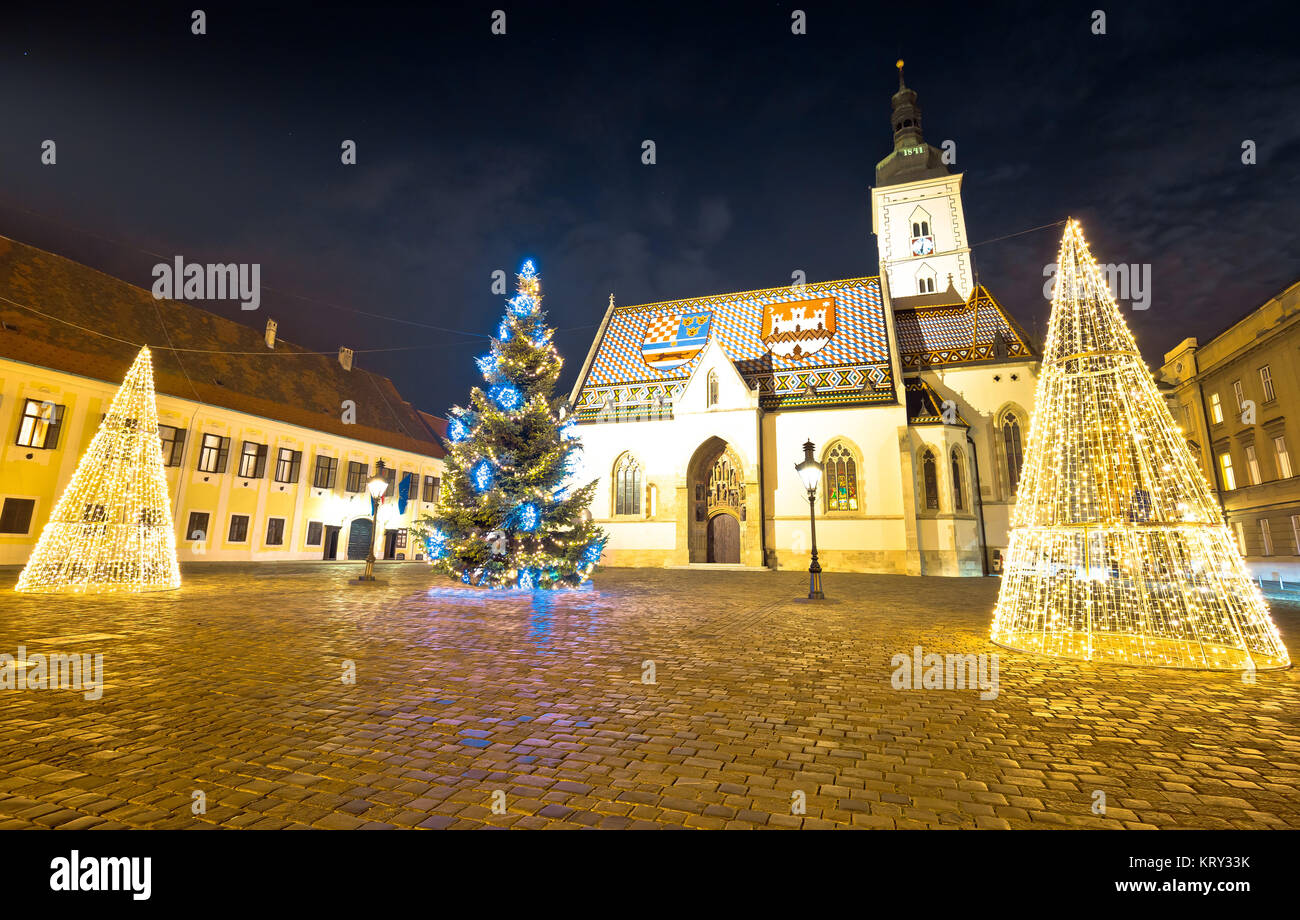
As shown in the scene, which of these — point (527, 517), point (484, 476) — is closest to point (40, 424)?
point (484, 476)

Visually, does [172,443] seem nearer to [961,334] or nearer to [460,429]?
[460,429]

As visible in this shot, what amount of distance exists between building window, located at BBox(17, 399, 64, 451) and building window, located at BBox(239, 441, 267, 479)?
641 centimetres

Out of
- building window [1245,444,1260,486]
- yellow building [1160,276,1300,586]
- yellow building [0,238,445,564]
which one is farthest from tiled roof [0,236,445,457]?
building window [1245,444,1260,486]

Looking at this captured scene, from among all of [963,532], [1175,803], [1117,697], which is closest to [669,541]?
[963,532]

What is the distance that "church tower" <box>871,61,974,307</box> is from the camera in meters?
39.2

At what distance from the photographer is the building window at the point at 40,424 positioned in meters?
19.7

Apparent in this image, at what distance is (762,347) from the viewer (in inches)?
1110

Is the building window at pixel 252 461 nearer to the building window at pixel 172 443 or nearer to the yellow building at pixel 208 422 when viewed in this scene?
the yellow building at pixel 208 422

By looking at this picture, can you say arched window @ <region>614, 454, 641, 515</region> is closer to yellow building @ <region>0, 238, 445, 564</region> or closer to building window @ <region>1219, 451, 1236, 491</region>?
yellow building @ <region>0, 238, 445, 564</region>

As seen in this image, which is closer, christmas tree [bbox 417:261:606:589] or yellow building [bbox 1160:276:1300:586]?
christmas tree [bbox 417:261:606:589]

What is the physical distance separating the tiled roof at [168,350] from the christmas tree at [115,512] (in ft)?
39.6

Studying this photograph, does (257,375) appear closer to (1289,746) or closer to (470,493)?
(470,493)

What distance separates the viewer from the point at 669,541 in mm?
25172

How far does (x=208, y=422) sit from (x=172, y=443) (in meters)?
1.81
